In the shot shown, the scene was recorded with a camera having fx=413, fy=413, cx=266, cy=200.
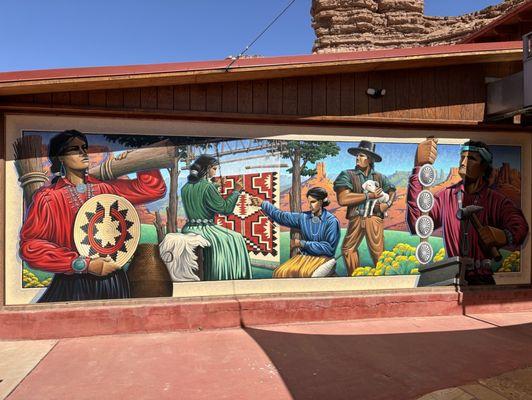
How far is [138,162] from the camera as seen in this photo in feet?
18.6

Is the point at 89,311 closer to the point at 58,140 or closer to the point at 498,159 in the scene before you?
the point at 58,140

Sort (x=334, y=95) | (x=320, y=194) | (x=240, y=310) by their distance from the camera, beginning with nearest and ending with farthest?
(x=240, y=310), (x=334, y=95), (x=320, y=194)

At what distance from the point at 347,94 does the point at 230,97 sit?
5.84 ft

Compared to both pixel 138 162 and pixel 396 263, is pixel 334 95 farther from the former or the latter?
pixel 138 162

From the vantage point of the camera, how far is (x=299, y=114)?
6086 millimetres

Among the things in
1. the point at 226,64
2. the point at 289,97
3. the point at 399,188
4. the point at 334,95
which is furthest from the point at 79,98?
the point at 399,188

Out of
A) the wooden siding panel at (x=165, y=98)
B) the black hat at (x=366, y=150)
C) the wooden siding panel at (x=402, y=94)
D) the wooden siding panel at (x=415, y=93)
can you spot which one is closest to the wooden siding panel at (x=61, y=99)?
the wooden siding panel at (x=165, y=98)

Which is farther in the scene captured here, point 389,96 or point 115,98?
point 389,96

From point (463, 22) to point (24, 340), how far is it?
29.4m

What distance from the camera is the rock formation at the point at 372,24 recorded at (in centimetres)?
2761

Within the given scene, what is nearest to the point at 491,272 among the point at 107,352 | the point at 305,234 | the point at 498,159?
the point at 498,159

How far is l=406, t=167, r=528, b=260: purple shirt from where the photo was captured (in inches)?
262

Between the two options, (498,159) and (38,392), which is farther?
(498,159)

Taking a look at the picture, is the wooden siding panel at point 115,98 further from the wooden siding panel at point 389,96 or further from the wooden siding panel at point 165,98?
the wooden siding panel at point 389,96
